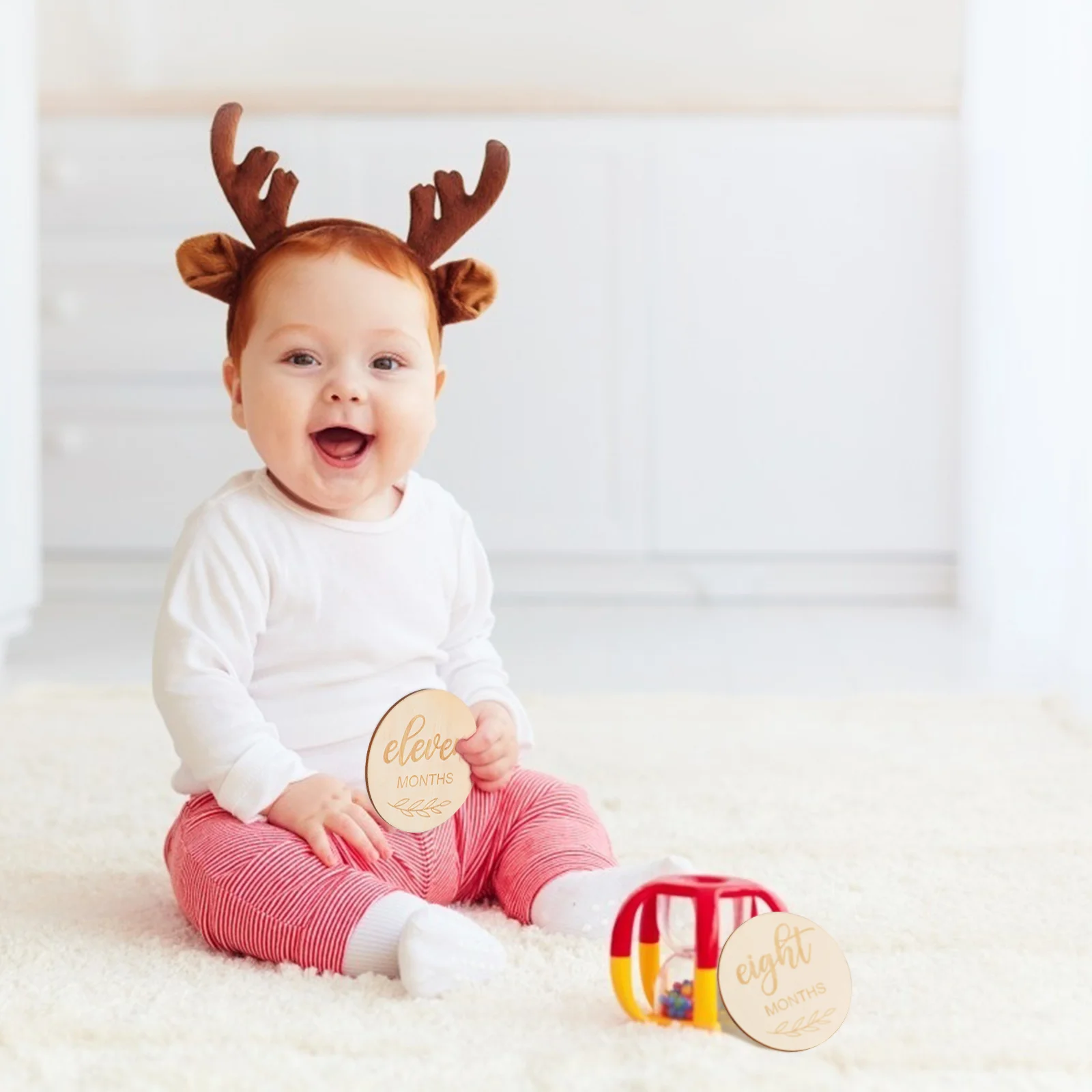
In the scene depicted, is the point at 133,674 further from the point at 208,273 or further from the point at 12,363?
the point at 208,273

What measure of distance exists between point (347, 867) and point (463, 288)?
1.16 ft

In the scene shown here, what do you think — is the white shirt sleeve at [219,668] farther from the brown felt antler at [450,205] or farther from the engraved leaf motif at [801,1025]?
the engraved leaf motif at [801,1025]

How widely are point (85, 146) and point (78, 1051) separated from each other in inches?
79.8

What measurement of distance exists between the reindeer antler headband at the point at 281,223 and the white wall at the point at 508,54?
166cm

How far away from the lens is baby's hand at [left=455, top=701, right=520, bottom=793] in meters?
0.96

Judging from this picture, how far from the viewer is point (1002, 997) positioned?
78 centimetres

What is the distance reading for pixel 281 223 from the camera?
3.15 ft

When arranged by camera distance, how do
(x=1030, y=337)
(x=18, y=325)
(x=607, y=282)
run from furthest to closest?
1. (x=607, y=282)
2. (x=1030, y=337)
3. (x=18, y=325)

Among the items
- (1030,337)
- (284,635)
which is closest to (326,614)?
(284,635)

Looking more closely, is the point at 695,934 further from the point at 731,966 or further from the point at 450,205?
the point at 450,205

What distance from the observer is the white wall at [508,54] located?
257 centimetres

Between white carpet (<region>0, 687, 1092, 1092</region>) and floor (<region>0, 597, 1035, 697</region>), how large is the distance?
252 millimetres

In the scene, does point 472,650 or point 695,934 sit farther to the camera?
point 472,650

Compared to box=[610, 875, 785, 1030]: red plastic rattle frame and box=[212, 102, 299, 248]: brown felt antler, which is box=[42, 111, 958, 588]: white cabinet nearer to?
box=[212, 102, 299, 248]: brown felt antler
